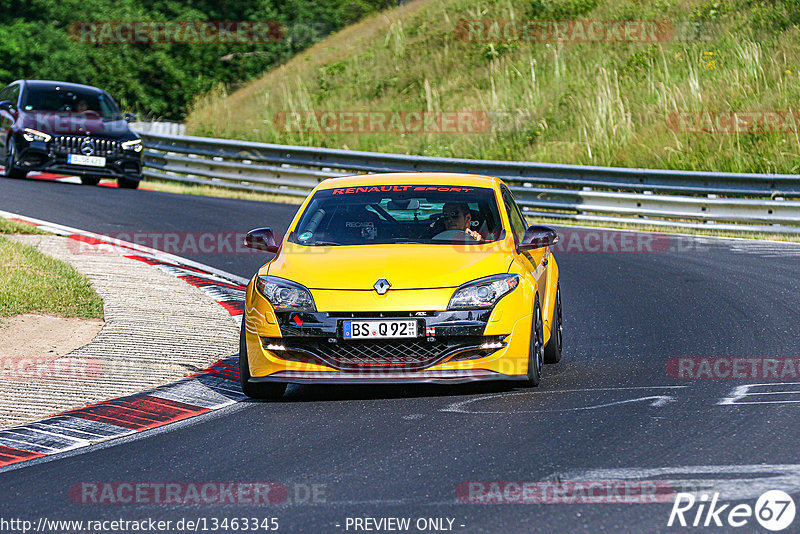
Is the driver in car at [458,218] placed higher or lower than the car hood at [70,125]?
lower

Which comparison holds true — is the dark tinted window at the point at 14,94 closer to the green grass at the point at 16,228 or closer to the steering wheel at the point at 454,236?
the green grass at the point at 16,228

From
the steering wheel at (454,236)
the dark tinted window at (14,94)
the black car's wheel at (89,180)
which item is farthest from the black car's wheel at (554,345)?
the black car's wheel at (89,180)

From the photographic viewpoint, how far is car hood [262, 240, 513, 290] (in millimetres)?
7684

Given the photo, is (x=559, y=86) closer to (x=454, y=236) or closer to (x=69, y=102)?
(x=69, y=102)

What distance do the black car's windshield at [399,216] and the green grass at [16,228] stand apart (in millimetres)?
7402

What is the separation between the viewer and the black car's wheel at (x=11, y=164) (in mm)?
21750

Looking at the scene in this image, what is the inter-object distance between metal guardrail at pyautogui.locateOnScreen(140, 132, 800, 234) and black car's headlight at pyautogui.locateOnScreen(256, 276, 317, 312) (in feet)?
37.6

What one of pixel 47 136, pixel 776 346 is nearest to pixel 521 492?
pixel 776 346

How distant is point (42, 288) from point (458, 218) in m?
4.68

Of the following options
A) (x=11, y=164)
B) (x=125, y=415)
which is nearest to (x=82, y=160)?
(x=11, y=164)

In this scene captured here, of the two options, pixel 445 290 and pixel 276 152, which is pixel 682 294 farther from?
pixel 276 152

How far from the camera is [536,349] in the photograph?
7.93 m

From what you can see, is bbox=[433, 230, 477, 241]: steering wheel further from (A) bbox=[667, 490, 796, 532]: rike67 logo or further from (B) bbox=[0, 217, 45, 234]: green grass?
(B) bbox=[0, 217, 45, 234]: green grass

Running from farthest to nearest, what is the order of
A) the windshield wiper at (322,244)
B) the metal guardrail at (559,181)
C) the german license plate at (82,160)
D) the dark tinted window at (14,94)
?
the dark tinted window at (14,94) → the german license plate at (82,160) → the metal guardrail at (559,181) → the windshield wiper at (322,244)
